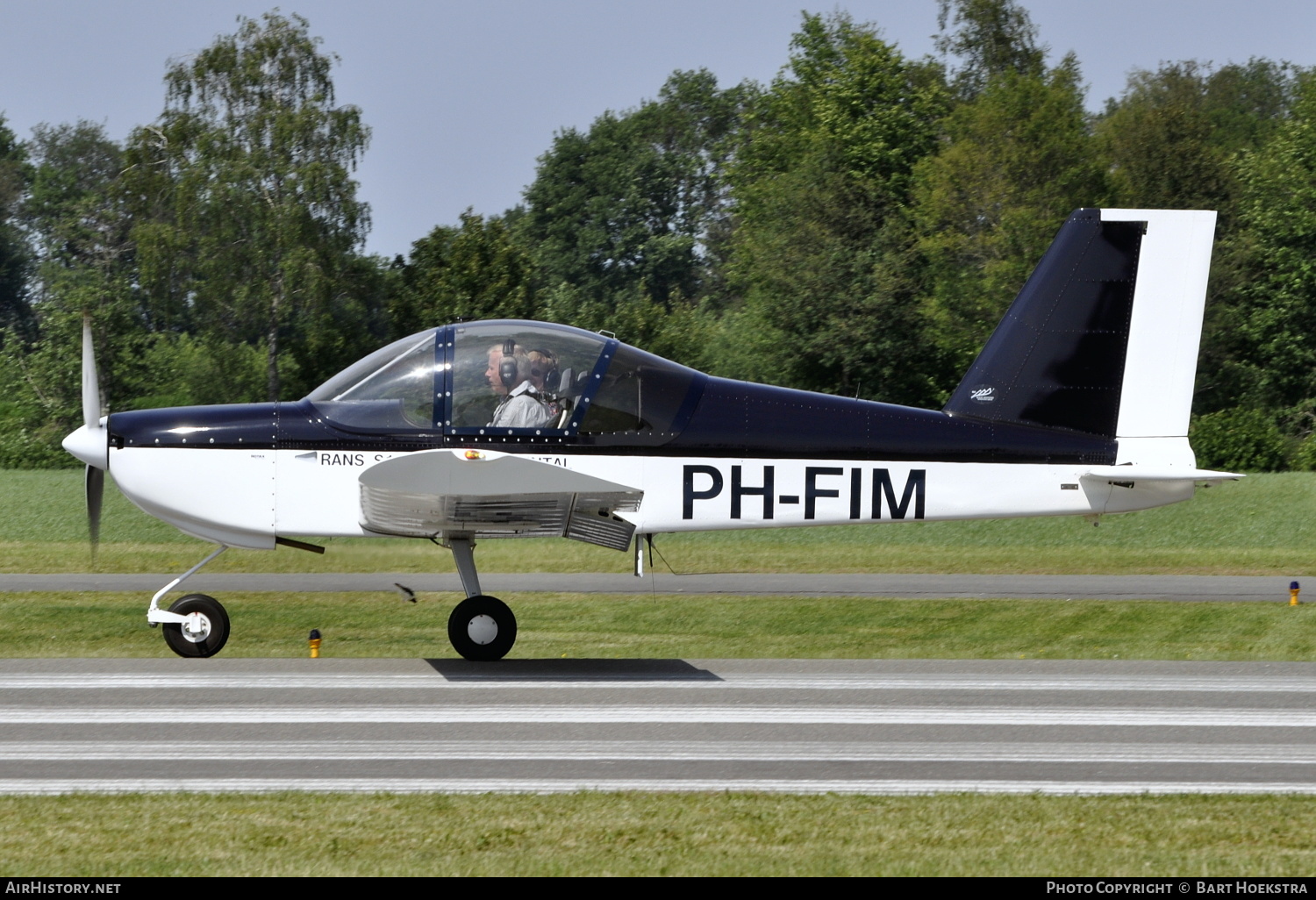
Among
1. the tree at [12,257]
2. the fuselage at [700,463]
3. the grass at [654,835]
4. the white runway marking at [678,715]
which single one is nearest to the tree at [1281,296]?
the fuselage at [700,463]

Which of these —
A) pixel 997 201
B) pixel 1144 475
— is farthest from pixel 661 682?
pixel 997 201

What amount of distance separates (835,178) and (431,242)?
12713 mm

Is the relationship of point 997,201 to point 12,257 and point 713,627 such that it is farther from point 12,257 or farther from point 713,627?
point 12,257

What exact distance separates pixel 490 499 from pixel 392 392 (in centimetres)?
109

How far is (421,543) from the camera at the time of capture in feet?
64.0

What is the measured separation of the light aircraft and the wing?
25 mm

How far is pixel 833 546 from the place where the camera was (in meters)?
25.2

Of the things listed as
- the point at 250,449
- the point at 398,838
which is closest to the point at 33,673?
the point at 250,449

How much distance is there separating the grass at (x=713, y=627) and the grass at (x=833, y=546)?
6.26 ft

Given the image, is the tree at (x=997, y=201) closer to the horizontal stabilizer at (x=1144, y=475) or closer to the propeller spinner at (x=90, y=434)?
the horizontal stabilizer at (x=1144, y=475)

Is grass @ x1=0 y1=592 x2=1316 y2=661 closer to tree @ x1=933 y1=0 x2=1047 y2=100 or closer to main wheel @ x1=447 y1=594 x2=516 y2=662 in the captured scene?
main wheel @ x1=447 y1=594 x2=516 y2=662

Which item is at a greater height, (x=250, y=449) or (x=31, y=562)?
(x=250, y=449)

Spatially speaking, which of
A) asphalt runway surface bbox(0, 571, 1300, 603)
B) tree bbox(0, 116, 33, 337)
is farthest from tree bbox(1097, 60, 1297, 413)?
tree bbox(0, 116, 33, 337)

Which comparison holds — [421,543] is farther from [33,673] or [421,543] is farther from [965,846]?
[965,846]
